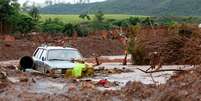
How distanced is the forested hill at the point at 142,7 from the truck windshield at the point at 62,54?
262ft

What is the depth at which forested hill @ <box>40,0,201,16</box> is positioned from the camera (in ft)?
368

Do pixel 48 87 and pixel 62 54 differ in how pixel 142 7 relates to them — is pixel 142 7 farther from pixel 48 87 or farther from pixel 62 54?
pixel 48 87

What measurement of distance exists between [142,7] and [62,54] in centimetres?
10618

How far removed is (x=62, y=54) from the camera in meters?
25.7

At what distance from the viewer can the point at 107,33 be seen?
224ft

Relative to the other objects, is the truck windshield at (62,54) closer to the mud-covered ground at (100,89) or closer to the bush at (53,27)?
the mud-covered ground at (100,89)

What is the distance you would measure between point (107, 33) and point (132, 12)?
63298 millimetres

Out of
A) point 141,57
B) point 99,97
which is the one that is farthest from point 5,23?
point 99,97

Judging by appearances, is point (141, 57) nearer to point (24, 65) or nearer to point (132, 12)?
point (24, 65)

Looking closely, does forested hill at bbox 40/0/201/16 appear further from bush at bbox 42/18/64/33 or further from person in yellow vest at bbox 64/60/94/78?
person in yellow vest at bbox 64/60/94/78

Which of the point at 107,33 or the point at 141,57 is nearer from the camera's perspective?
the point at 141,57

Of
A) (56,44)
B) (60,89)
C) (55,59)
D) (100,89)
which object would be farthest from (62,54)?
(56,44)

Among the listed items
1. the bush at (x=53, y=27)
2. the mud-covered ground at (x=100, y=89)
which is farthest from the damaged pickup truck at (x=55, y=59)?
the bush at (x=53, y=27)

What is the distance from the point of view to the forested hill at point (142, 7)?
11215 cm
